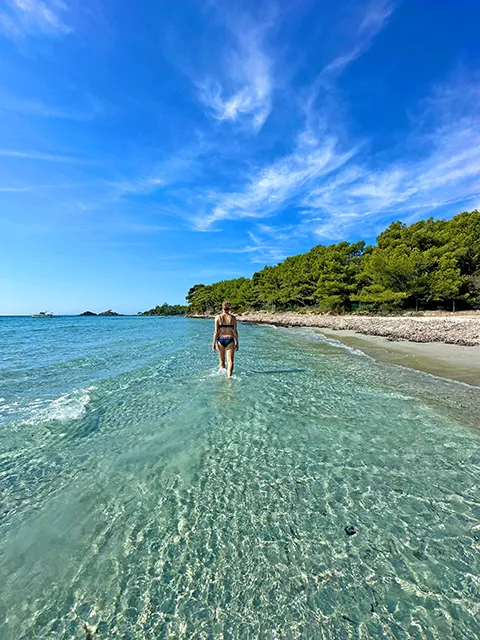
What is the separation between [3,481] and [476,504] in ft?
20.2

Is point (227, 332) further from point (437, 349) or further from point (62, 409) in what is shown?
point (437, 349)

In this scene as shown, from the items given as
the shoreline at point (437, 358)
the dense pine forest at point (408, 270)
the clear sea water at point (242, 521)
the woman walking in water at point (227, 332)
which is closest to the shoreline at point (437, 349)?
the shoreline at point (437, 358)

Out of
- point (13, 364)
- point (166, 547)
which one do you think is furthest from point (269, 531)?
point (13, 364)

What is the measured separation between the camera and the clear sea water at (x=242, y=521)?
7.17 ft

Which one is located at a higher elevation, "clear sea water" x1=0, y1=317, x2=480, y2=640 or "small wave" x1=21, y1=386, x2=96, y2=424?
"small wave" x1=21, y1=386, x2=96, y2=424

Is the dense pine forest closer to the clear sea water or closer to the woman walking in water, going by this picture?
the woman walking in water

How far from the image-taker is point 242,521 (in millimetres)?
3180

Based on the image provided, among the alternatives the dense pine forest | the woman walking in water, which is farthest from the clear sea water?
the dense pine forest

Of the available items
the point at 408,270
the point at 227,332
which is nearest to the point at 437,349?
the point at 227,332

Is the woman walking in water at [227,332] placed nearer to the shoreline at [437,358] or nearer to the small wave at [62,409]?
the small wave at [62,409]

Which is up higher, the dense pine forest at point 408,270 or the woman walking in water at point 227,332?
the dense pine forest at point 408,270

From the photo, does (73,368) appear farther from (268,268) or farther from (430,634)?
(268,268)

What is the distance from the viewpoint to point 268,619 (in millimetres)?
2146

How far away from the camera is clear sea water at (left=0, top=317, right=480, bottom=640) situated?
2186 mm
